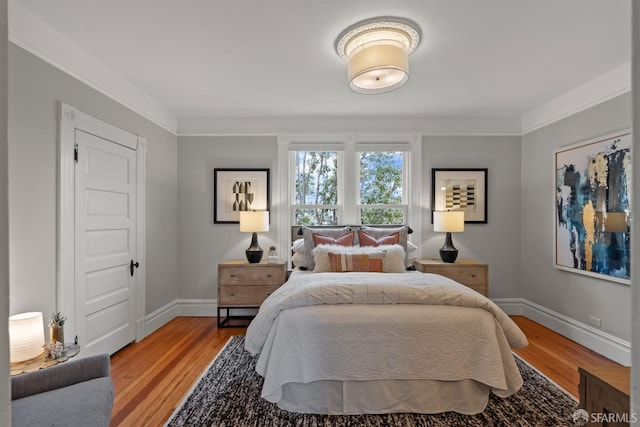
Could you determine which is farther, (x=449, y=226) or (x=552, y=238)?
(x=449, y=226)

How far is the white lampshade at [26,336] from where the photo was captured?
188cm

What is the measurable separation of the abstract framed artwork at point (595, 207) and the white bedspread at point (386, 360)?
5.18 ft

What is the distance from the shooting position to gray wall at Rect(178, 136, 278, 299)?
13.9 feet

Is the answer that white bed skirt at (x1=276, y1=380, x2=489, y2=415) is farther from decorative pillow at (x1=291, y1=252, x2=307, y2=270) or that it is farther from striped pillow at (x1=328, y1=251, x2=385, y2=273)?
decorative pillow at (x1=291, y1=252, x2=307, y2=270)

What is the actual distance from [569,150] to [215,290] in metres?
4.46

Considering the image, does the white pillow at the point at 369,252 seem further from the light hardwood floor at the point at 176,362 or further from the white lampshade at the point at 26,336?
the white lampshade at the point at 26,336

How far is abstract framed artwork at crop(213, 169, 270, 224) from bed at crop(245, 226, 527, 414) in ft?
7.62

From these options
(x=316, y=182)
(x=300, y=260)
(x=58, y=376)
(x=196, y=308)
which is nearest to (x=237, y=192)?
(x=316, y=182)

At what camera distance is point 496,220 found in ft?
13.8

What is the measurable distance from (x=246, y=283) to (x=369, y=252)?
153 cm

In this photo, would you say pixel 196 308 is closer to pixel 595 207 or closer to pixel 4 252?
pixel 4 252

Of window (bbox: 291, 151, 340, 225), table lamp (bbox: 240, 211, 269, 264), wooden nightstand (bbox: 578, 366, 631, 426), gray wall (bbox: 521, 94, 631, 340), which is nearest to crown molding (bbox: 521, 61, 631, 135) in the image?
gray wall (bbox: 521, 94, 631, 340)

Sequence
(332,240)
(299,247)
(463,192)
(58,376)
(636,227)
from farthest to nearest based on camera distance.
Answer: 1. (463,192)
2. (299,247)
3. (332,240)
4. (58,376)
5. (636,227)

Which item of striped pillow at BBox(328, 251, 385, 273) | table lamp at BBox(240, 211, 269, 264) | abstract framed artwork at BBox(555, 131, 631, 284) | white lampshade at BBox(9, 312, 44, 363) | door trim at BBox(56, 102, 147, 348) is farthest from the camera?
table lamp at BBox(240, 211, 269, 264)
